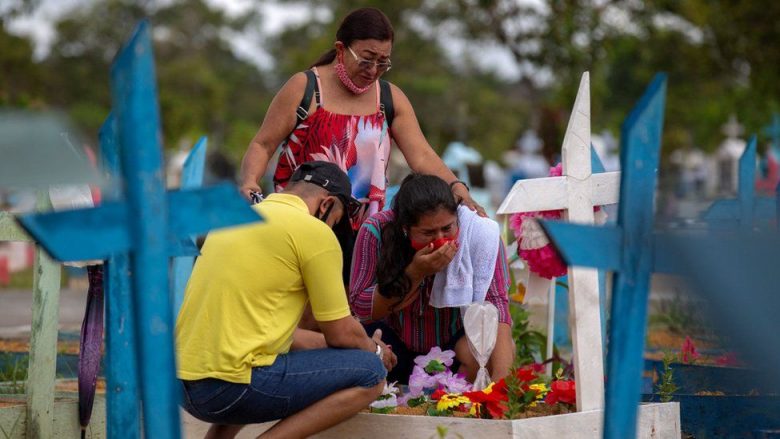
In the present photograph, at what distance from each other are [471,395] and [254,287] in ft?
3.13

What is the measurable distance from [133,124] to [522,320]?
3.52 meters

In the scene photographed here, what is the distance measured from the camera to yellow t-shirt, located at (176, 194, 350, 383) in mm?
3982

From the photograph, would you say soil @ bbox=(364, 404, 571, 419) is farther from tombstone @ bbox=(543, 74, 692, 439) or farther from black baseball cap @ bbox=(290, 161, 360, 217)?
tombstone @ bbox=(543, 74, 692, 439)

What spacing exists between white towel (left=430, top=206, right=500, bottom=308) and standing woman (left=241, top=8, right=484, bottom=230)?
0.15 meters

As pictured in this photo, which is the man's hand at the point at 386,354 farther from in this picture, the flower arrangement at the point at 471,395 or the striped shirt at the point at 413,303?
the striped shirt at the point at 413,303

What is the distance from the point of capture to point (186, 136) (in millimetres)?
34281

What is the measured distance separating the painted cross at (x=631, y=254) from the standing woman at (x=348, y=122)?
2.03 m

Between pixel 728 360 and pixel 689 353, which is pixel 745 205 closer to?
pixel 689 353

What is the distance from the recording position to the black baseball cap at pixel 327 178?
14.1 feet

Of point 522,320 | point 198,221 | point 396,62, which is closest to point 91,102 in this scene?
point 396,62

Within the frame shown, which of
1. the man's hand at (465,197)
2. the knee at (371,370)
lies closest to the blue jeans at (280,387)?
the knee at (371,370)

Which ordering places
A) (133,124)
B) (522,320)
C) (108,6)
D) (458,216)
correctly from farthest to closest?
(108,6), (522,320), (458,216), (133,124)

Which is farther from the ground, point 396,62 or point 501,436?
point 396,62

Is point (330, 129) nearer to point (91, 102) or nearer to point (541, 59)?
point (541, 59)
